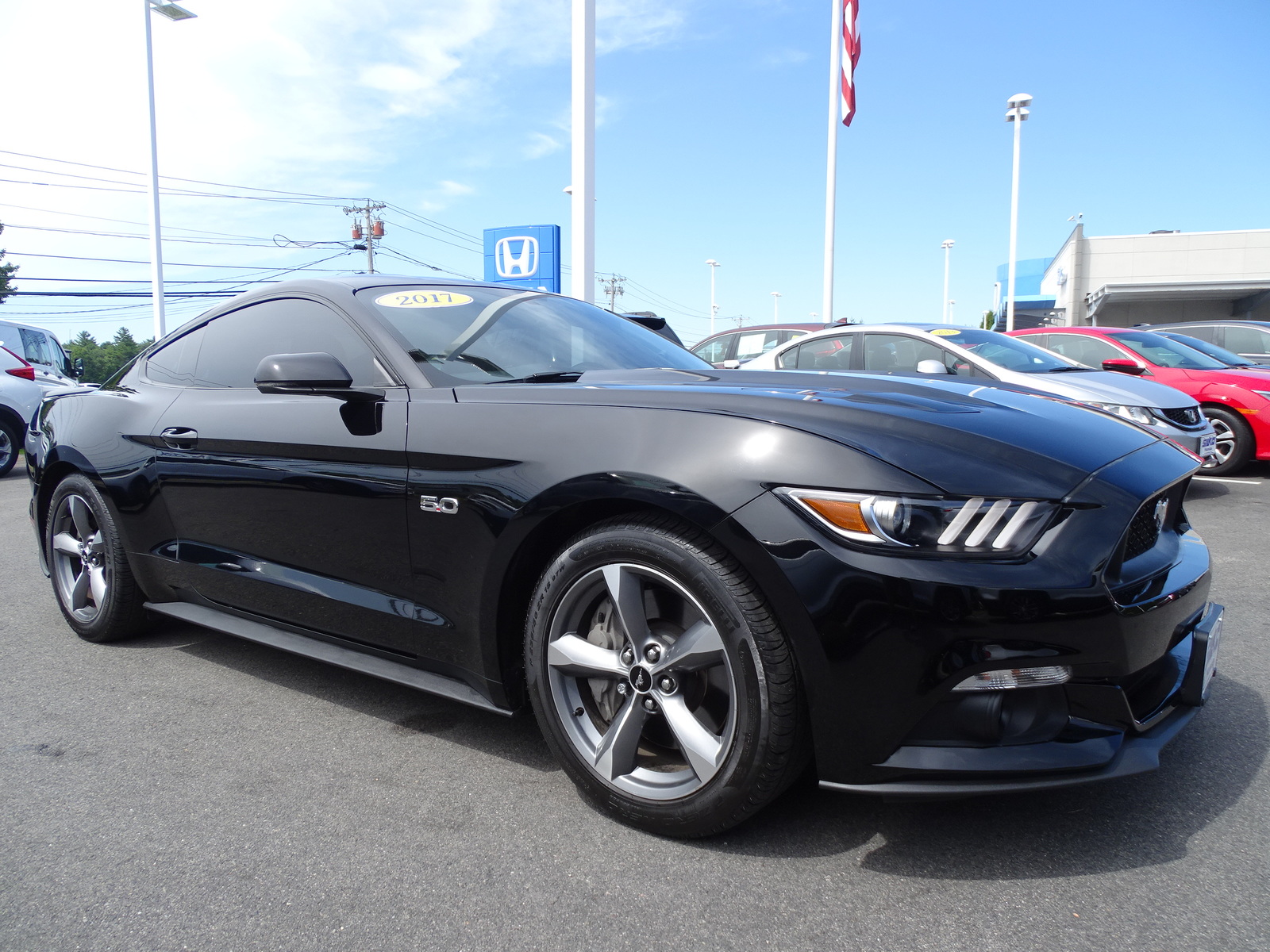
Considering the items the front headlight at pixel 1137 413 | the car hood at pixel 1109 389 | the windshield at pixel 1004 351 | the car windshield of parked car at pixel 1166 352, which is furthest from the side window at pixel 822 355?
the car windshield of parked car at pixel 1166 352

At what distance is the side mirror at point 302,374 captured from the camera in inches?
96.3

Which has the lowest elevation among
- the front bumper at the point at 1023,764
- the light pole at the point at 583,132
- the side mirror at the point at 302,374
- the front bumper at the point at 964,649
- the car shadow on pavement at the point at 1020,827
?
the car shadow on pavement at the point at 1020,827

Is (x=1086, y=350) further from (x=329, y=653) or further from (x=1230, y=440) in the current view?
(x=329, y=653)

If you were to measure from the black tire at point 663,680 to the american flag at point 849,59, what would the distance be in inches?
602

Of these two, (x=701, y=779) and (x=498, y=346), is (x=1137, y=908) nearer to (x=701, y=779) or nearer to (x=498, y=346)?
(x=701, y=779)

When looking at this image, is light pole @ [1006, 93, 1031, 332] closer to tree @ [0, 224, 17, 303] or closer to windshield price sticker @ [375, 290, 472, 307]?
windshield price sticker @ [375, 290, 472, 307]

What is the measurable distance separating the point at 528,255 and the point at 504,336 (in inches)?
600

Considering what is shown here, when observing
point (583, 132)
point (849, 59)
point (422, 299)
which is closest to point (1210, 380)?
point (583, 132)

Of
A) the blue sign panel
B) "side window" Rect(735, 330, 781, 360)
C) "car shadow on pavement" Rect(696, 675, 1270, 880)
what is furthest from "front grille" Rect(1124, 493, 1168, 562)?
the blue sign panel

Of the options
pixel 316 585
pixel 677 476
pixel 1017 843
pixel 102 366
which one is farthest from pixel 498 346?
pixel 102 366

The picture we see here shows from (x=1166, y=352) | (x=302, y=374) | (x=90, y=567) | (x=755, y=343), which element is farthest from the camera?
(x=755, y=343)

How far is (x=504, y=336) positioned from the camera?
2859 millimetres

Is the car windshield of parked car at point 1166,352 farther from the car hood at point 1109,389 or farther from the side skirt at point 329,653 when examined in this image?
the side skirt at point 329,653

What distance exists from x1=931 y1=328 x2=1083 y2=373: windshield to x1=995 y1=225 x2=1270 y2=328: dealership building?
2535 cm
